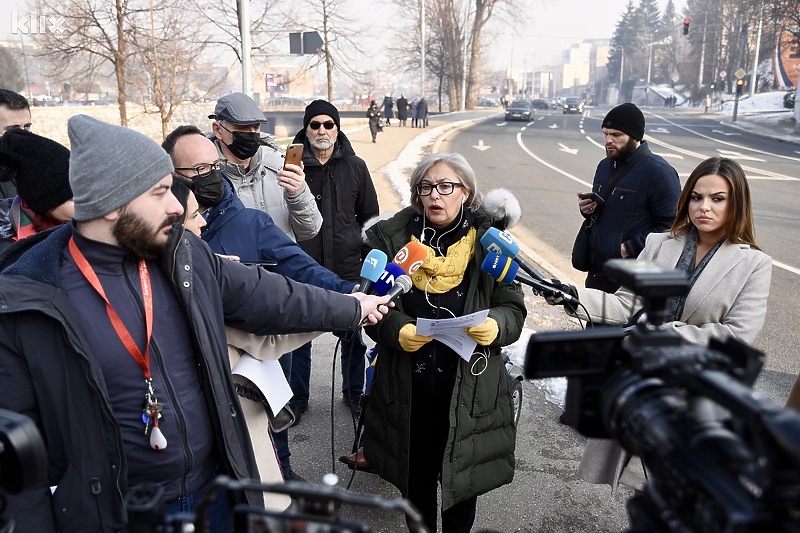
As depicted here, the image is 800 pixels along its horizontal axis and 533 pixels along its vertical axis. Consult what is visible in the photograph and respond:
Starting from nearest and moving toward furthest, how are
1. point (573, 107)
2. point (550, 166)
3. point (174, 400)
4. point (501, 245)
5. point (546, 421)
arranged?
point (174, 400) → point (501, 245) → point (546, 421) → point (550, 166) → point (573, 107)

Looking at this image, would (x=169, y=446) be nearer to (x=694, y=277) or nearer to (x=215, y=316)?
(x=215, y=316)

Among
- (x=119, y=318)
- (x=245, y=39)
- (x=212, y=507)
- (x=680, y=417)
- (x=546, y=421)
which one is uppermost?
(x=245, y=39)

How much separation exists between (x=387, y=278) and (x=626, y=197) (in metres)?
2.28

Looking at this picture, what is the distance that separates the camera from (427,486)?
114 inches

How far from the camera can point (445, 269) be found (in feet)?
9.16

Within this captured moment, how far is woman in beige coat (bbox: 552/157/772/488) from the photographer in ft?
8.63

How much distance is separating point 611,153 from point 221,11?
45.6ft

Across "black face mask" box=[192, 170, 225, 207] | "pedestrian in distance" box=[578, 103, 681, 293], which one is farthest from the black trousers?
"pedestrian in distance" box=[578, 103, 681, 293]

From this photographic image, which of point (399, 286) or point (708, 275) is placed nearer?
point (399, 286)

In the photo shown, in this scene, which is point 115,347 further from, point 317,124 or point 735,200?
point 317,124

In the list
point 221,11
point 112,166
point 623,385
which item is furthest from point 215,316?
point 221,11

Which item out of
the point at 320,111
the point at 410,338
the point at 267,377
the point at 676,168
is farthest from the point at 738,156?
the point at 267,377

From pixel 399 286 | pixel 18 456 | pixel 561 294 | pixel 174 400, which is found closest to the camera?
pixel 18 456

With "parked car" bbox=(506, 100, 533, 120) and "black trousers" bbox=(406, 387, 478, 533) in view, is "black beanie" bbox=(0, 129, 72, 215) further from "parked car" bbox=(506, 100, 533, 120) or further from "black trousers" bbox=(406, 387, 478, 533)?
"parked car" bbox=(506, 100, 533, 120)
